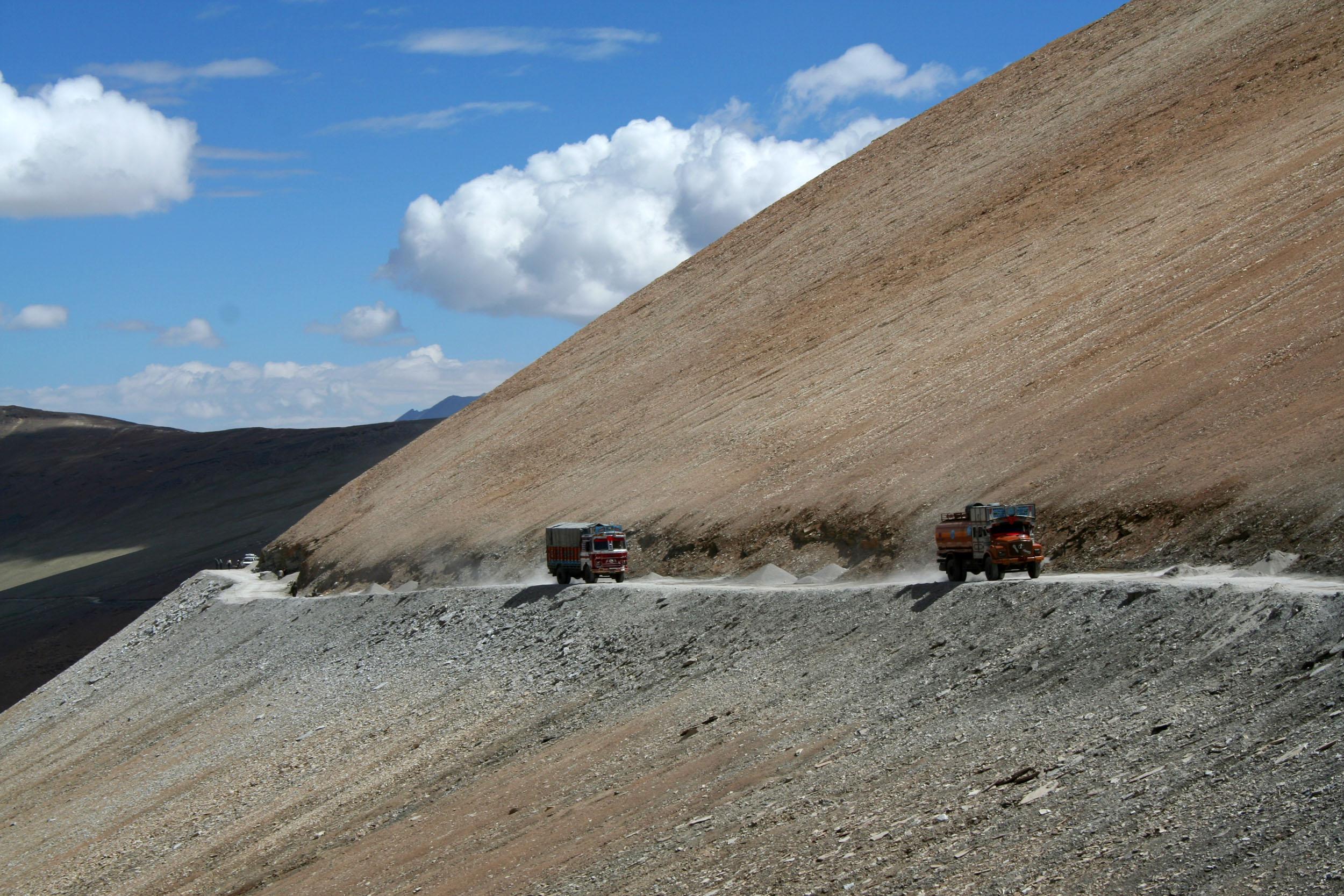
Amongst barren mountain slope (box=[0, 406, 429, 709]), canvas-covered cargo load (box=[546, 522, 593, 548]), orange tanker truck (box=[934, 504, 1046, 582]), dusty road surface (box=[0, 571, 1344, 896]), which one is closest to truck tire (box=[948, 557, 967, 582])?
orange tanker truck (box=[934, 504, 1046, 582])

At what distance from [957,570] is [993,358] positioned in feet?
55.1

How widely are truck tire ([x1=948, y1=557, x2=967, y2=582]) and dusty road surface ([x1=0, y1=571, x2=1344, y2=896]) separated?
260 millimetres

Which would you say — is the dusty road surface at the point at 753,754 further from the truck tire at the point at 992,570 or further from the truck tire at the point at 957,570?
the truck tire at the point at 992,570

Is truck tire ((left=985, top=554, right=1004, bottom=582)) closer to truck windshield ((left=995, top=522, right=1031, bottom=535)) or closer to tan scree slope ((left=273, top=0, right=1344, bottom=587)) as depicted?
truck windshield ((left=995, top=522, right=1031, bottom=535))

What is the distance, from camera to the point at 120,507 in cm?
11950

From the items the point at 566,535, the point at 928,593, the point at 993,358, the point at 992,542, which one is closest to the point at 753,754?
the point at 928,593

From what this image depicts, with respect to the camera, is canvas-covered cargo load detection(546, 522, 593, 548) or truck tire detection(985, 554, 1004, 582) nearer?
truck tire detection(985, 554, 1004, 582)

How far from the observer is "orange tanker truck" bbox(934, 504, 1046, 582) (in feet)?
74.5

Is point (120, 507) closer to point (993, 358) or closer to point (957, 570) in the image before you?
point (993, 358)

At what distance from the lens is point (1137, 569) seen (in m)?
24.1

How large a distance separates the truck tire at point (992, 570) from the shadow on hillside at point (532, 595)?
1435 centimetres

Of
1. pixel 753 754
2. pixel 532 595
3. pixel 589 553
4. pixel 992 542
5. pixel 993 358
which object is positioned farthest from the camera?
pixel 993 358

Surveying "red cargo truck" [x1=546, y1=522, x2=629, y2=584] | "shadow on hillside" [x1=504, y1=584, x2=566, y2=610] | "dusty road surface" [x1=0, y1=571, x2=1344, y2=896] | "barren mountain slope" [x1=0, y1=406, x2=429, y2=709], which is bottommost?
"dusty road surface" [x1=0, y1=571, x2=1344, y2=896]

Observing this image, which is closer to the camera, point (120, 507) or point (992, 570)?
point (992, 570)
